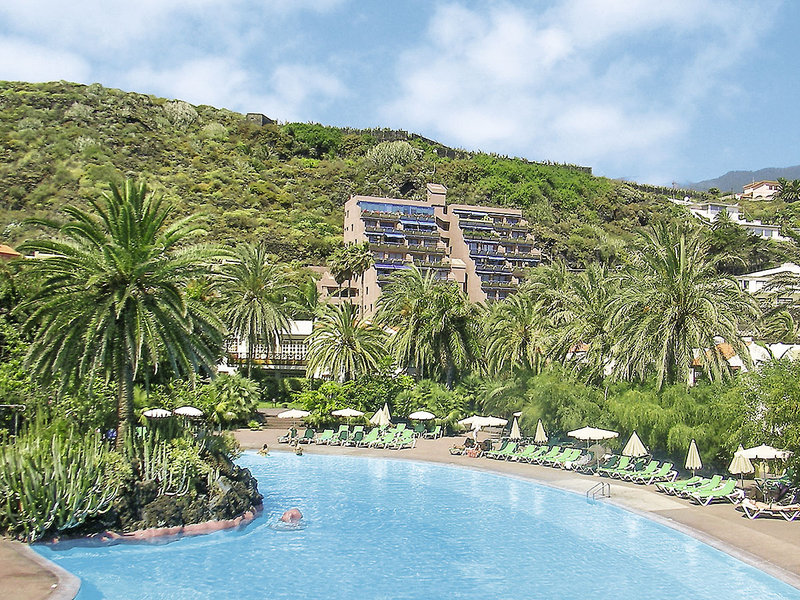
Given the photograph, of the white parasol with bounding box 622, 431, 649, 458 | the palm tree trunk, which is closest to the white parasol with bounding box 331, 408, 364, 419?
the white parasol with bounding box 622, 431, 649, 458

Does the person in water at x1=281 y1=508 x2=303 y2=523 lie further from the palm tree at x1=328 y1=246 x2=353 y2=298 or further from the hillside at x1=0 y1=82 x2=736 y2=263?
the hillside at x1=0 y1=82 x2=736 y2=263

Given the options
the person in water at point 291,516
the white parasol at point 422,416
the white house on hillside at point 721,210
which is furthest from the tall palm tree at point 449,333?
the white house on hillside at point 721,210

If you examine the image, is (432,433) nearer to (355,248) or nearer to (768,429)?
(768,429)

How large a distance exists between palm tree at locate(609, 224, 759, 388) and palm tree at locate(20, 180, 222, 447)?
54.3 feet

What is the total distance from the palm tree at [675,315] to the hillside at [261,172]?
59.5m

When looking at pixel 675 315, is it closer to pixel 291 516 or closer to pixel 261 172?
pixel 291 516

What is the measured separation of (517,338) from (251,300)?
16106 millimetres

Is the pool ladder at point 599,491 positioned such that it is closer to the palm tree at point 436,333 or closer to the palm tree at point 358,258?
the palm tree at point 436,333

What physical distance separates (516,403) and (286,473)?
12.1 m

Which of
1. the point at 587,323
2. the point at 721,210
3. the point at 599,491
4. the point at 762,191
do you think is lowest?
the point at 599,491

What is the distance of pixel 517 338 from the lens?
3884 cm

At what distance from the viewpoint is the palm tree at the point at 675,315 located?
85.7 ft

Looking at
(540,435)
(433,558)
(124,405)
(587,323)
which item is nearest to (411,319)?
(587,323)

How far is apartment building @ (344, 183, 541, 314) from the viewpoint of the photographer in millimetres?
83000
